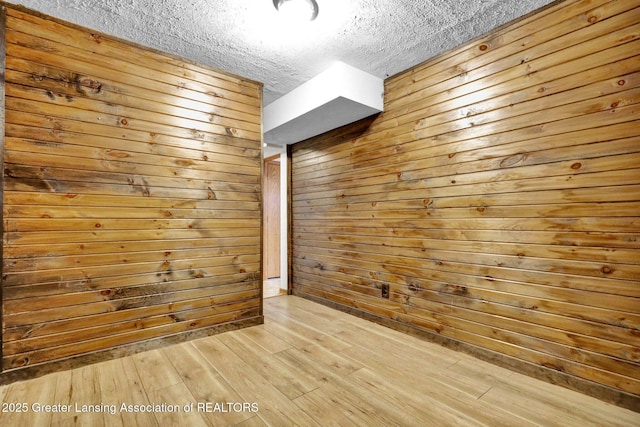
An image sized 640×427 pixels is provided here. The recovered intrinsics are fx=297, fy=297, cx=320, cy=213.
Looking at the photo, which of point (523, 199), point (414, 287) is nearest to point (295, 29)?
point (523, 199)

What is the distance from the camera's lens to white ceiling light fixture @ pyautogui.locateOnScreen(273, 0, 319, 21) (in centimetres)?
198

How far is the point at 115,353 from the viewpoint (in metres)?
2.23

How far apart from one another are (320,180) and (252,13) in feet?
6.81

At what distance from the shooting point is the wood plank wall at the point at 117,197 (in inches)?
77.0

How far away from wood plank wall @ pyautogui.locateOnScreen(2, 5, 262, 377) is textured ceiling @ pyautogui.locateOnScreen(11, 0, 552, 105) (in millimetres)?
148

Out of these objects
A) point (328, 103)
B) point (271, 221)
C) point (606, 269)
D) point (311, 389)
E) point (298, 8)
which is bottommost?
point (311, 389)

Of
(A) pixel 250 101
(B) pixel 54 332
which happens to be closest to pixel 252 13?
(A) pixel 250 101

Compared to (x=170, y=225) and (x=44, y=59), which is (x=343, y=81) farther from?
(x=44, y=59)

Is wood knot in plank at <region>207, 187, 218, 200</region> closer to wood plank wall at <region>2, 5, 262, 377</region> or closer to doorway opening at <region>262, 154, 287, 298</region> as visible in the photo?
wood plank wall at <region>2, 5, 262, 377</region>

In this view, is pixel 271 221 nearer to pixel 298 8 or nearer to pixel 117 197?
pixel 117 197

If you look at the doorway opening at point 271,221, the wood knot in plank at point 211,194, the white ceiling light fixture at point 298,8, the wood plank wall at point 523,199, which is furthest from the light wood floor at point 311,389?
the doorway opening at point 271,221

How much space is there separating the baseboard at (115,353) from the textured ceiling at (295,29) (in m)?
2.43

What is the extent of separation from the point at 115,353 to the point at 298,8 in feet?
9.24

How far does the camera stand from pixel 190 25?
225 cm
